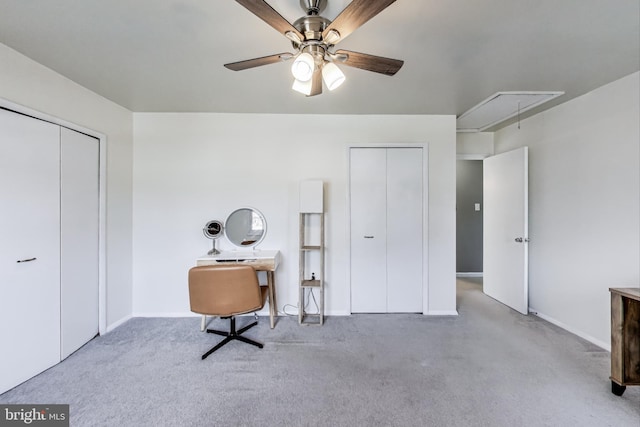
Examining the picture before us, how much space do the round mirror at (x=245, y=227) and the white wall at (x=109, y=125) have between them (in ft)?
3.74

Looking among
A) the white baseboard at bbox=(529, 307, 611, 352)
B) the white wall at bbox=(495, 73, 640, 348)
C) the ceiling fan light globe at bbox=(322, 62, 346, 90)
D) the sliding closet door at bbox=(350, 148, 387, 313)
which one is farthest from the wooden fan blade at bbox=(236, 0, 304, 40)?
the white baseboard at bbox=(529, 307, 611, 352)

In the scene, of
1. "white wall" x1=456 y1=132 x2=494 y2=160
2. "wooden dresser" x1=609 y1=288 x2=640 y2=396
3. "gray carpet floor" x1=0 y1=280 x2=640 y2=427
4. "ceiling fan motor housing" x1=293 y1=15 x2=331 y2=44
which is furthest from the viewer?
"white wall" x1=456 y1=132 x2=494 y2=160

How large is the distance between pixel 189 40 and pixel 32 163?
5.12 feet

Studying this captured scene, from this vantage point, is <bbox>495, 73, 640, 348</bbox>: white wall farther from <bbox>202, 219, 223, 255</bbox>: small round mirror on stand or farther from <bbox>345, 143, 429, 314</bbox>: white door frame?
<bbox>202, 219, 223, 255</bbox>: small round mirror on stand

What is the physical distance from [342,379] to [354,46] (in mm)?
2429

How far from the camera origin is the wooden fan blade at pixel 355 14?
104 cm

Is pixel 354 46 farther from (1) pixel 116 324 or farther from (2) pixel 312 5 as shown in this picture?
(1) pixel 116 324

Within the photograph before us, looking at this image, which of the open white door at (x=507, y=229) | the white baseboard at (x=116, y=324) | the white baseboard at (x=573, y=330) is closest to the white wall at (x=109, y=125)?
the white baseboard at (x=116, y=324)

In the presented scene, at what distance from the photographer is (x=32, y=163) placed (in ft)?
6.40

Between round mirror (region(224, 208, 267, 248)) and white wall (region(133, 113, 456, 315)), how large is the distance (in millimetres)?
84

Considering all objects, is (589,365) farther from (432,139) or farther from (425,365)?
(432,139)

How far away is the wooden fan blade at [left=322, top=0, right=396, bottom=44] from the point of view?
1040 millimetres

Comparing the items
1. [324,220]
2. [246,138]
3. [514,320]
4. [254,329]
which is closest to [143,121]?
[246,138]

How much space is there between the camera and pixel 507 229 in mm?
3279
